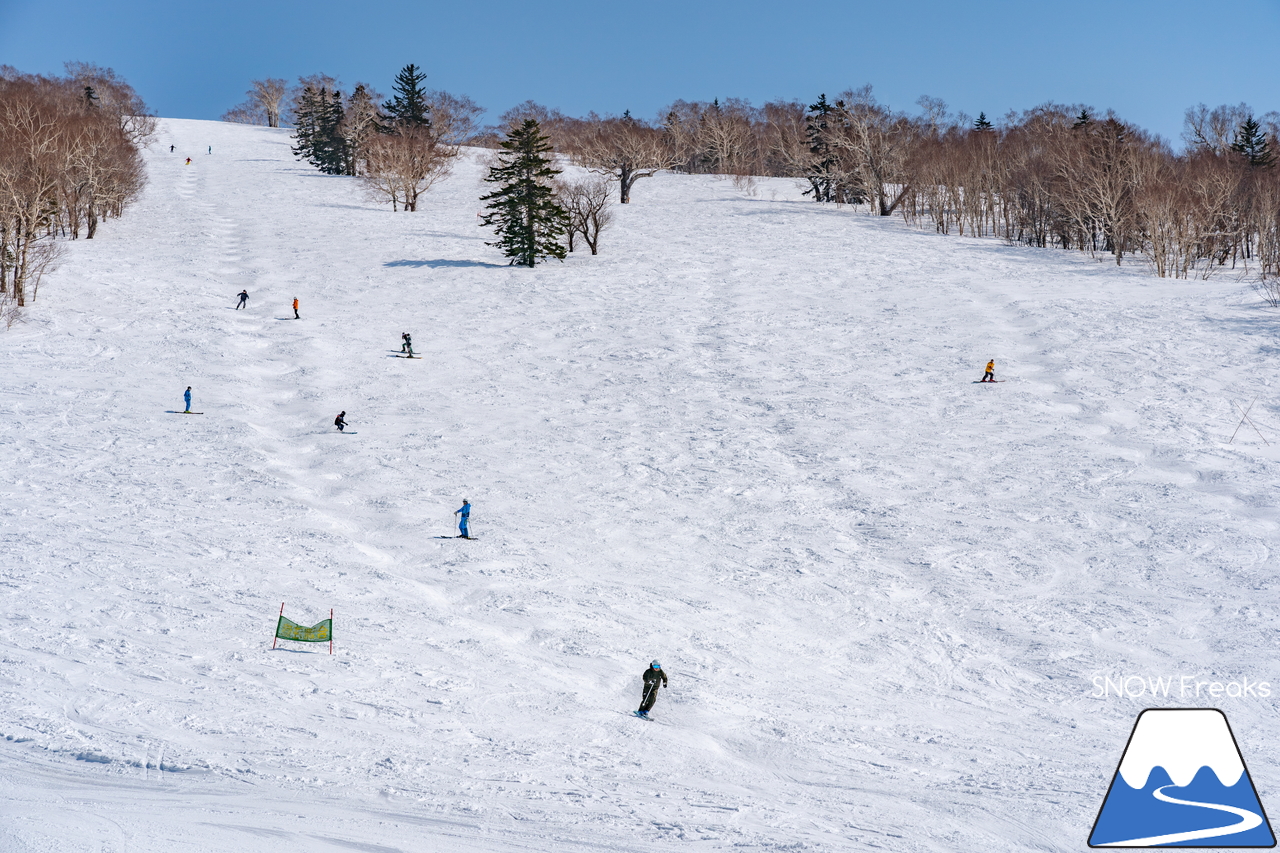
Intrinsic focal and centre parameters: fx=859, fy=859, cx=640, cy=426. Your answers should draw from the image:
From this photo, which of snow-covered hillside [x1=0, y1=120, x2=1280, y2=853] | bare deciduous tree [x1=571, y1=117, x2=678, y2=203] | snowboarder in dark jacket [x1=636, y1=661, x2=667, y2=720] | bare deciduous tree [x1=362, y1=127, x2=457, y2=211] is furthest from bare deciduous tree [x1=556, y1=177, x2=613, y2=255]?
snowboarder in dark jacket [x1=636, y1=661, x2=667, y2=720]

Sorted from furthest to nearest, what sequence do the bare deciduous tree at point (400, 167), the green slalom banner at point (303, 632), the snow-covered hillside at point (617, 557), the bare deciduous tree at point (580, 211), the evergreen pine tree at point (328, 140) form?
the evergreen pine tree at point (328, 140) < the bare deciduous tree at point (400, 167) < the bare deciduous tree at point (580, 211) < the green slalom banner at point (303, 632) < the snow-covered hillside at point (617, 557)

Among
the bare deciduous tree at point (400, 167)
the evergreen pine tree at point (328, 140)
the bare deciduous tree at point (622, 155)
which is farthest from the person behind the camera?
the evergreen pine tree at point (328, 140)

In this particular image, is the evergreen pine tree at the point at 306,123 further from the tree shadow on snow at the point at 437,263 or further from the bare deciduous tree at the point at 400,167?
the tree shadow on snow at the point at 437,263

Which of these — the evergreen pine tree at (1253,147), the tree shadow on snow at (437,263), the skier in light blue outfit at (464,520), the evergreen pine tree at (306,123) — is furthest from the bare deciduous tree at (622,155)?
the skier in light blue outfit at (464,520)

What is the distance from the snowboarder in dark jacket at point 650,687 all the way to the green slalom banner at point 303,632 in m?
5.06

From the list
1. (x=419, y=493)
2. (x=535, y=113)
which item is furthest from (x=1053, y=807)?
(x=535, y=113)

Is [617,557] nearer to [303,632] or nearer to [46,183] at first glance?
[303,632]

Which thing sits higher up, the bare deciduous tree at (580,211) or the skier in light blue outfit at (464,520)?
the bare deciduous tree at (580,211)

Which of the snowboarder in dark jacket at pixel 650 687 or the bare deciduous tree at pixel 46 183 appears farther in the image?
the bare deciduous tree at pixel 46 183

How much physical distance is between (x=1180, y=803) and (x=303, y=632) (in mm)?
12046

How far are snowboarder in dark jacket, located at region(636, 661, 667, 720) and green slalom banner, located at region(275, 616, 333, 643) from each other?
199 inches

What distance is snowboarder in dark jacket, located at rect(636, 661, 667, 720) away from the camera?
12750 millimetres

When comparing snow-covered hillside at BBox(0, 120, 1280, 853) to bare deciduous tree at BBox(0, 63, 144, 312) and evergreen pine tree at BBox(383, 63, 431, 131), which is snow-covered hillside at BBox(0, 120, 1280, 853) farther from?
evergreen pine tree at BBox(383, 63, 431, 131)

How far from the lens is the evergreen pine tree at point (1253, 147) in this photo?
61.0 metres
